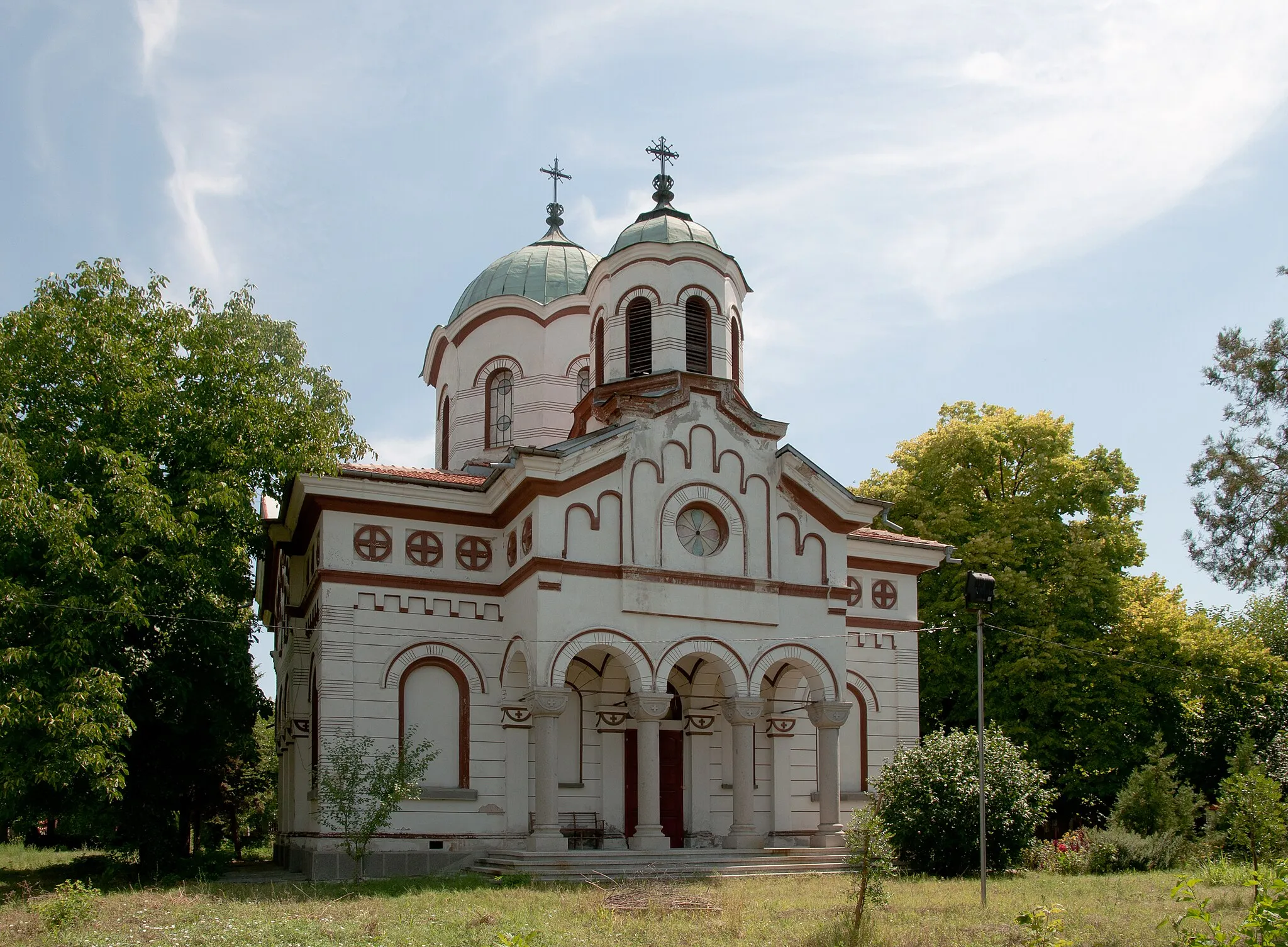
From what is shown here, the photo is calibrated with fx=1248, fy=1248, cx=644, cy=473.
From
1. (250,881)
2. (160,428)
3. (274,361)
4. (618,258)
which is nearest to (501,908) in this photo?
(250,881)

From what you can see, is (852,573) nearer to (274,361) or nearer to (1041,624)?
(1041,624)

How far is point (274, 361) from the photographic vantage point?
21953 millimetres

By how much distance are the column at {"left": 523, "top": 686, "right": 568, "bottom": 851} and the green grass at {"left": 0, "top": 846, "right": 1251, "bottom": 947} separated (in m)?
1.62

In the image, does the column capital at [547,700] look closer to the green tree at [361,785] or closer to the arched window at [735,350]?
the green tree at [361,785]

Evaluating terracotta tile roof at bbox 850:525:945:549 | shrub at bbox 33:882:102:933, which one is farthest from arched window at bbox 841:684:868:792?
shrub at bbox 33:882:102:933

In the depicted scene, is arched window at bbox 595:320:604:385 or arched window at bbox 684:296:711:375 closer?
arched window at bbox 684:296:711:375

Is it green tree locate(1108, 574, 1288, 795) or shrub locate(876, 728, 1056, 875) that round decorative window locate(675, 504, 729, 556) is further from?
green tree locate(1108, 574, 1288, 795)

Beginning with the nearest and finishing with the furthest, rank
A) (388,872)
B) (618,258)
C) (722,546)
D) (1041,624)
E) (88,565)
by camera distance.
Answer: (88,565), (388,872), (722,546), (618,258), (1041,624)

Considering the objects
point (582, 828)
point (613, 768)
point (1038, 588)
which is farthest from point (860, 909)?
point (1038, 588)

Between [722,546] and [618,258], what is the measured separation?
640 centimetres

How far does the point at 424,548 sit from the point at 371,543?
92 cm

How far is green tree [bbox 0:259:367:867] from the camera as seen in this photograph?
17969 millimetres

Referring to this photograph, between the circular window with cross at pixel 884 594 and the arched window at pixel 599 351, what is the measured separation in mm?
6925

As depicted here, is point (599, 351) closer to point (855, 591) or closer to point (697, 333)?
point (697, 333)
